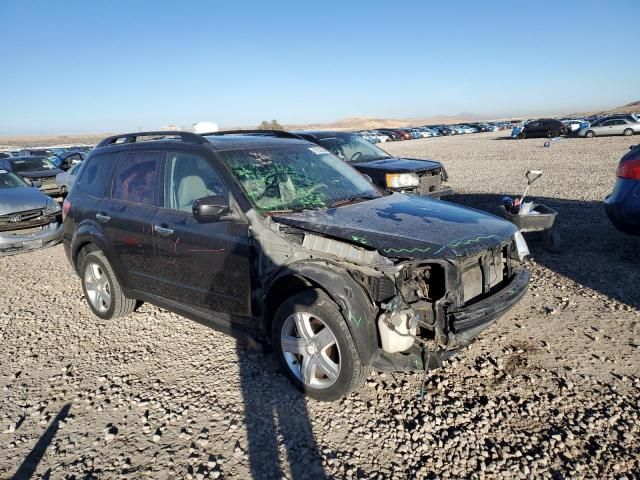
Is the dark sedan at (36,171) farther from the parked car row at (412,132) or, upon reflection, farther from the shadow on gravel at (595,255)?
the parked car row at (412,132)

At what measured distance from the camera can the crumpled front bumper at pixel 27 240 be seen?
742cm

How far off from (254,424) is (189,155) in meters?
2.30

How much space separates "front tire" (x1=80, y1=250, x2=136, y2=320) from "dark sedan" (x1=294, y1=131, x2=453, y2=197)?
144 inches

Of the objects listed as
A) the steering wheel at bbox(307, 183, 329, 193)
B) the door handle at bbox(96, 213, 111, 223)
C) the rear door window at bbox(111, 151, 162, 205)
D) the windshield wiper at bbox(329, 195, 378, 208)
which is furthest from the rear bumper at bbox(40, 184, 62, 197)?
the windshield wiper at bbox(329, 195, 378, 208)

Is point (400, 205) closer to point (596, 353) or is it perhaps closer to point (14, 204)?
point (596, 353)

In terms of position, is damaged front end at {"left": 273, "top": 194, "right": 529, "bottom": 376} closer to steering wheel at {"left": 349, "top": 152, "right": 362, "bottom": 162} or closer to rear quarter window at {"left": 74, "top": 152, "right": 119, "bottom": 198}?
rear quarter window at {"left": 74, "top": 152, "right": 119, "bottom": 198}

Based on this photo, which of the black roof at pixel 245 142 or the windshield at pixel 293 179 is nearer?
the windshield at pixel 293 179

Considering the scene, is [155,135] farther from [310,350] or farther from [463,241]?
[463,241]

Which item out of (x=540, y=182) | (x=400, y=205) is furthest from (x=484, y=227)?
(x=540, y=182)

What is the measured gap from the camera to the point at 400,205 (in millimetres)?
3838

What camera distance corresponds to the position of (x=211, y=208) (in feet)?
10.8

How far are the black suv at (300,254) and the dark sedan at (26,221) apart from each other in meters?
3.82

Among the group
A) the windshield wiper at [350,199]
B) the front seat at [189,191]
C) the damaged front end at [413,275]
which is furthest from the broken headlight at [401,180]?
the front seat at [189,191]

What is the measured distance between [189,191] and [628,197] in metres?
4.87
